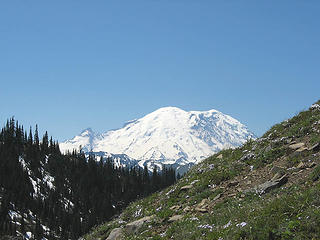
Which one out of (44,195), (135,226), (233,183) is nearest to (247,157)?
(233,183)

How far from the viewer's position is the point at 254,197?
16.5m

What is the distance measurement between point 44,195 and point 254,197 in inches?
6235

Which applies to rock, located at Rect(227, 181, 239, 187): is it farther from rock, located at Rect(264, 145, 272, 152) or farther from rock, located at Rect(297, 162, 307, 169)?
rock, located at Rect(297, 162, 307, 169)

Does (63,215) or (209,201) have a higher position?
(63,215)

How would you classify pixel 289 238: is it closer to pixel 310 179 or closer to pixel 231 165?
pixel 310 179

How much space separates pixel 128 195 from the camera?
194m

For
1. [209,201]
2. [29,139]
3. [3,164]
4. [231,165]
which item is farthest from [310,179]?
[29,139]

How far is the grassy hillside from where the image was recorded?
11953mm

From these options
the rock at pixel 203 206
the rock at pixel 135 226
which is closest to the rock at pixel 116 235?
the rock at pixel 135 226

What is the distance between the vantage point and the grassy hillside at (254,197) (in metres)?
12.0

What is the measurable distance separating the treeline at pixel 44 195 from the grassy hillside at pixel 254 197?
104 meters

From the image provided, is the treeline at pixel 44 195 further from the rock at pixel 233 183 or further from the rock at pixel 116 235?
the rock at pixel 233 183

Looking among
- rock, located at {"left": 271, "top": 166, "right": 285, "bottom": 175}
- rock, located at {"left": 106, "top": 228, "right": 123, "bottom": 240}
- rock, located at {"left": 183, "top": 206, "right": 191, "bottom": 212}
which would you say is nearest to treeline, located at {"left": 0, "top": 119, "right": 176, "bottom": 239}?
rock, located at {"left": 106, "top": 228, "right": 123, "bottom": 240}

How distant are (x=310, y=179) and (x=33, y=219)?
142 metres
